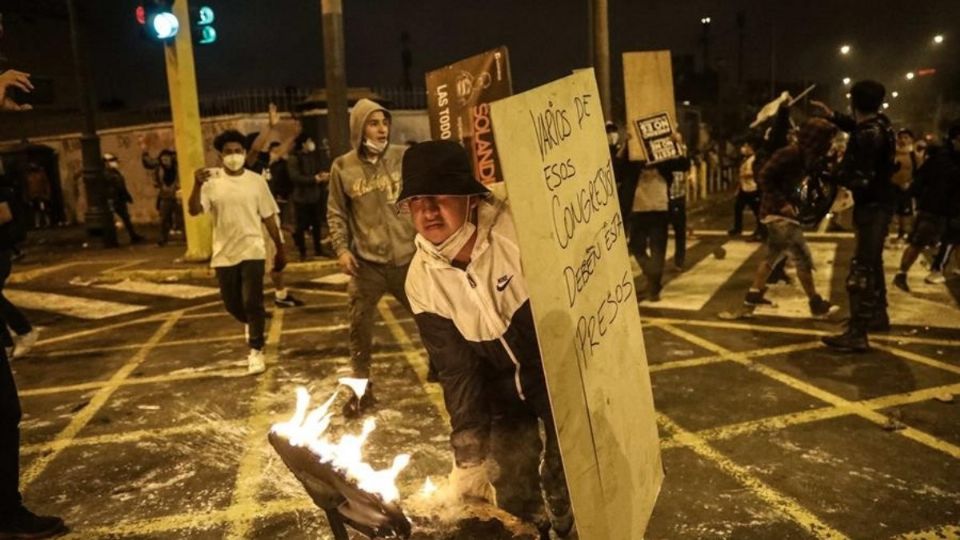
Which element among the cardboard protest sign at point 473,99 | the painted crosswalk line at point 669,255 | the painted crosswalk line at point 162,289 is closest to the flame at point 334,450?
the cardboard protest sign at point 473,99

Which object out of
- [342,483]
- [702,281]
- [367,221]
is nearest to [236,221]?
[367,221]

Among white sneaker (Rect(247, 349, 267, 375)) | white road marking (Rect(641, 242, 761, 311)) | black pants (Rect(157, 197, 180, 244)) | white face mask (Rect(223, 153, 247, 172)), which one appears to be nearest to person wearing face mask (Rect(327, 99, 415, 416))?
white face mask (Rect(223, 153, 247, 172))

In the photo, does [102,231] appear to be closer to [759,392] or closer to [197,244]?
[197,244]

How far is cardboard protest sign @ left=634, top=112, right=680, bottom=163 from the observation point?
786cm

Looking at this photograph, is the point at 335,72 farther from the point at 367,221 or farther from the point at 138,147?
the point at 138,147

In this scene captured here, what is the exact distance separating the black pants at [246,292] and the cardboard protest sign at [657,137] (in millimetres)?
4382

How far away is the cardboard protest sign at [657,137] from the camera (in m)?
7.86

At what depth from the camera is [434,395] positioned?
5.38m

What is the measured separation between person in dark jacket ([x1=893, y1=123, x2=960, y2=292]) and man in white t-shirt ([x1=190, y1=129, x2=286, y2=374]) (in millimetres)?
6979

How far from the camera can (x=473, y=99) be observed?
5.23 metres

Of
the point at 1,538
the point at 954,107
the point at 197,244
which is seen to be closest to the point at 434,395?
the point at 1,538

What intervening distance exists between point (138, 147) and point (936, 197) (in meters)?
21.3

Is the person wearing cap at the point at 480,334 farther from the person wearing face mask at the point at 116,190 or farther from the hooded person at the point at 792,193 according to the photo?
the person wearing face mask at the point at 116,190

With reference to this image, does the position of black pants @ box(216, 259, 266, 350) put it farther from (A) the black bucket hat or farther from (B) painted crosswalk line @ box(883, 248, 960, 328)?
(B) painted crosswalk line @ box(883, 248, 960, 328)
